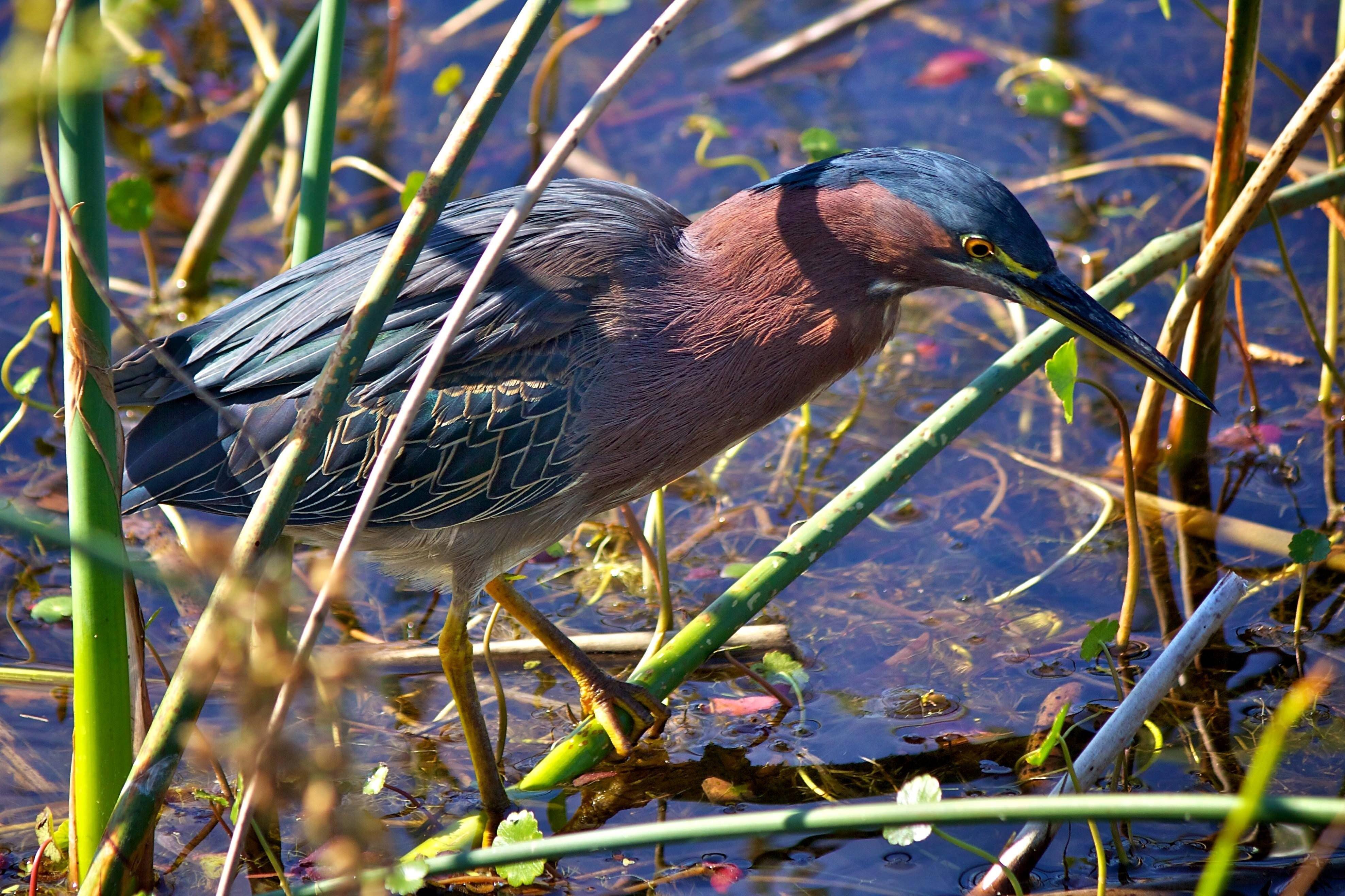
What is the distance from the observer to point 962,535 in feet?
12.6

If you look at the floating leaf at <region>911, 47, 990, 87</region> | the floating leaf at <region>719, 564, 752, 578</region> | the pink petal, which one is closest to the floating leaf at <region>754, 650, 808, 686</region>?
the pink petal

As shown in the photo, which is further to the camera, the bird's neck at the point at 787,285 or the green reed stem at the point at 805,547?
the bird's neck at the point at 787,285

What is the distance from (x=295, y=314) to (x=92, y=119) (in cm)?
88

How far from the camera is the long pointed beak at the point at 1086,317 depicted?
8.73 feet

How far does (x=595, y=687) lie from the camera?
3094 millimetres

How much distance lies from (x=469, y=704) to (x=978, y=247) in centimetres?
158

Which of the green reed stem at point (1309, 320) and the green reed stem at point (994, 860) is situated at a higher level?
the green reed stem at point (1309, 320)

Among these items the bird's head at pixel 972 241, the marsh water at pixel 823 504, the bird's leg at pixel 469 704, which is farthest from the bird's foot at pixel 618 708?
the bird's head at pixel 972 241

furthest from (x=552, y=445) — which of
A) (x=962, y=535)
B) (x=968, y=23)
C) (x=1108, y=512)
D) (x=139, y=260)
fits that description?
(x=968, y=23)

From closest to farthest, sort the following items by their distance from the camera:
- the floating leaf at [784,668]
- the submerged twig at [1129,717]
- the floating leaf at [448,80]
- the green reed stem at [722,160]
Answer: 1. the submerged twig at [1129,717]
2. the floating leaf at [784,668]
3. the green reed stem at [722,160]
4. the floating leaf at [448,80]

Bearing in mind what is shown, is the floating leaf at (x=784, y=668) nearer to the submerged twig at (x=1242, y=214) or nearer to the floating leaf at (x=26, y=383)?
the submerged twig at (x=1242, y=214)

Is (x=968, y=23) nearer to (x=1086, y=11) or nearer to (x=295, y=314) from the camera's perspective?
(x=1086, y=11)

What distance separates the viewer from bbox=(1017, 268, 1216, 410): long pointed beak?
8.73 feet

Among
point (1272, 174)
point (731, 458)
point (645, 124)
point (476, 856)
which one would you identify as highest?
point (645, 124)
